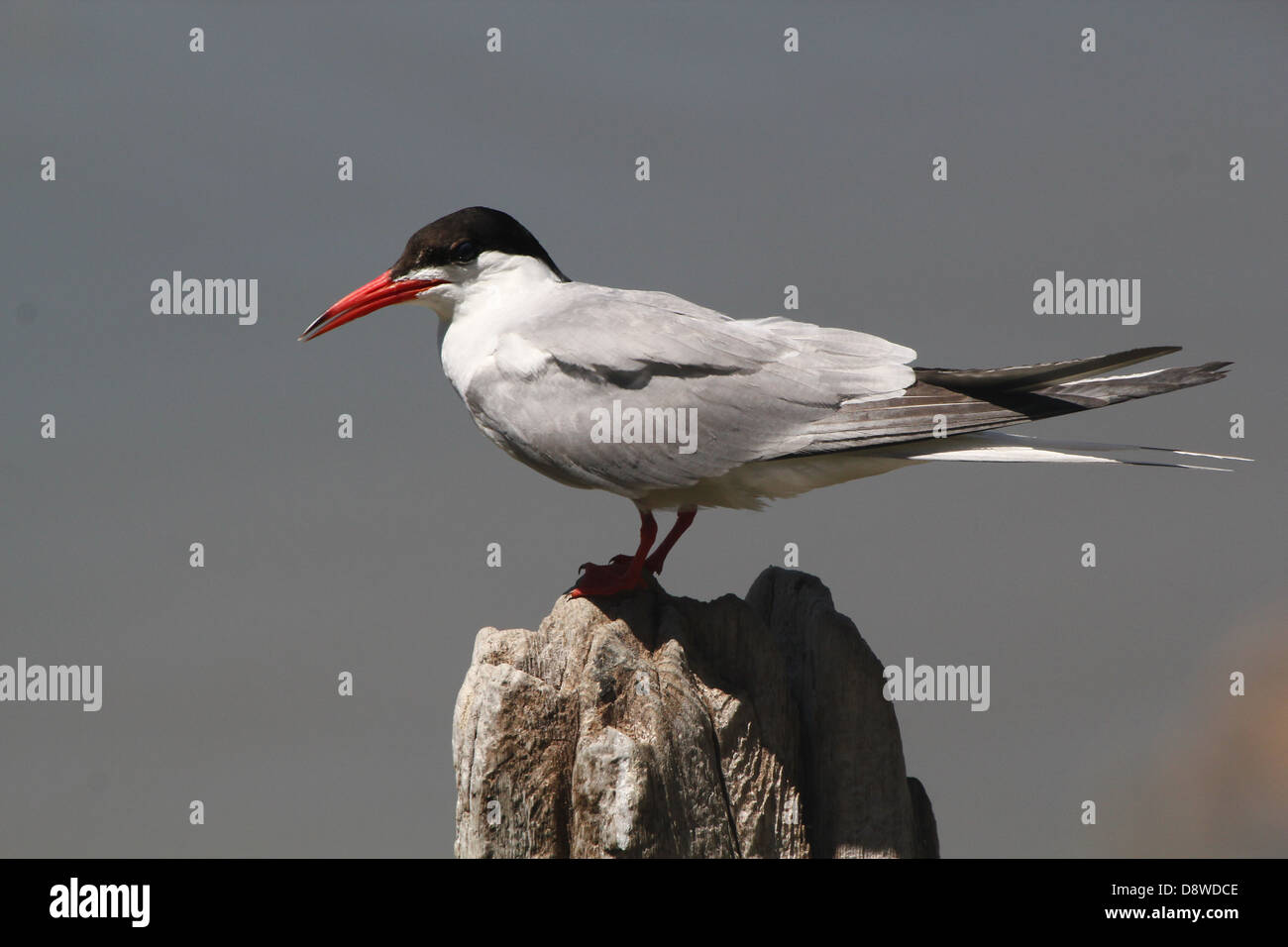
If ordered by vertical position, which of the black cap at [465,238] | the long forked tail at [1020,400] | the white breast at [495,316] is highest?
the black cap at [465,238]

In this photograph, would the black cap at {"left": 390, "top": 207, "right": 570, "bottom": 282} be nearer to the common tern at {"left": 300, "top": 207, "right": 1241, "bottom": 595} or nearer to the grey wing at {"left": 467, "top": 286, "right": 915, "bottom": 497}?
the common tern at {"left": 300, "top": 207, "right": 1241, "bottom": 595}

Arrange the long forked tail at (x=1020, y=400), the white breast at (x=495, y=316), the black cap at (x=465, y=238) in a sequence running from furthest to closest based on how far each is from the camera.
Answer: the black cap at (x=465, y=238)
the white breast at (x=495, y=316)
the long forked tail at (x=1020, y=400)

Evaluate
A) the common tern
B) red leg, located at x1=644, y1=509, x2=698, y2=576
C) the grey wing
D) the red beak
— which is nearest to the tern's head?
the red beak

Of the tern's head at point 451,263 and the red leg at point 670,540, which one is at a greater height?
the tern's head at point 451,263

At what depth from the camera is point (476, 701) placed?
15.8 feet

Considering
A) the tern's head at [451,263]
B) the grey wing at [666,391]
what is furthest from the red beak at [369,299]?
the grey wing at [666,391]

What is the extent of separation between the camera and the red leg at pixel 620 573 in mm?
5324

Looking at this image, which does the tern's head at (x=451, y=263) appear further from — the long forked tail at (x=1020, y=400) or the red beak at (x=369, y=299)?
the long forked tail at (x=1020, y=400)
